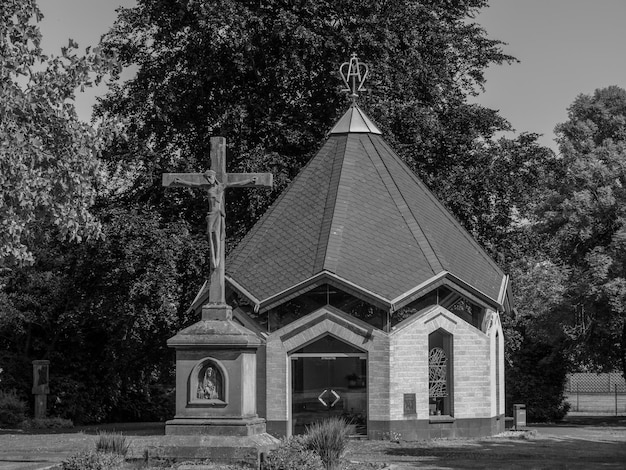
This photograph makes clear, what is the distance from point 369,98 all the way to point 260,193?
15.3 feet

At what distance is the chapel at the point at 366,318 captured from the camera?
2573 centimetres

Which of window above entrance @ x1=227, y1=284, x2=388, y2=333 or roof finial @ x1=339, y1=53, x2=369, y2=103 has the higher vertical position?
roof finial @ x1=339, y1=53, x2=369, y2=103

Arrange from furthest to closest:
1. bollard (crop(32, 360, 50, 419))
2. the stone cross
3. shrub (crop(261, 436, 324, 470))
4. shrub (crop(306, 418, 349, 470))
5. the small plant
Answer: bollard (crop(32, 360, 50, 419))
the stone cross
the small plant
shrub (crop(306, 418, 349, 470))
shrub (crop(261, 436, 324, 470))

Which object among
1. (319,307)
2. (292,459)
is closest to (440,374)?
(319,307)

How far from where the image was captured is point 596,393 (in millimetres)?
57188

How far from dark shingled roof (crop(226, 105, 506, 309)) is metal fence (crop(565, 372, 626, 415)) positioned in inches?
769

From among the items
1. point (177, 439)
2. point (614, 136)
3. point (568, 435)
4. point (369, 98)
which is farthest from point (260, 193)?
point (614, 136)

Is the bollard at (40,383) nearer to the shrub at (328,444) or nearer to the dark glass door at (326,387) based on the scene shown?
the dark glass door at (326,387)

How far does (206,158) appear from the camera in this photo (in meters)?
34.2

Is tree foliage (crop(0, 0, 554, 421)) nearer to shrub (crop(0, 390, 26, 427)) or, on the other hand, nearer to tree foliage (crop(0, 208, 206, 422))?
tree foliage (crop(0, 208, 206, 422))

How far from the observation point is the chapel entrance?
2602 cm

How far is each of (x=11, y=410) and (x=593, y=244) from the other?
2133 cm

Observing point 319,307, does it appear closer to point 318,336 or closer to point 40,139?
point 318,336

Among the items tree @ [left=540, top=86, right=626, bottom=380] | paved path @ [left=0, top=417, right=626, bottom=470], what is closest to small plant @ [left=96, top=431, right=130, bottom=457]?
paved path @ [left=0, top=417, right=626, bottom=470]
